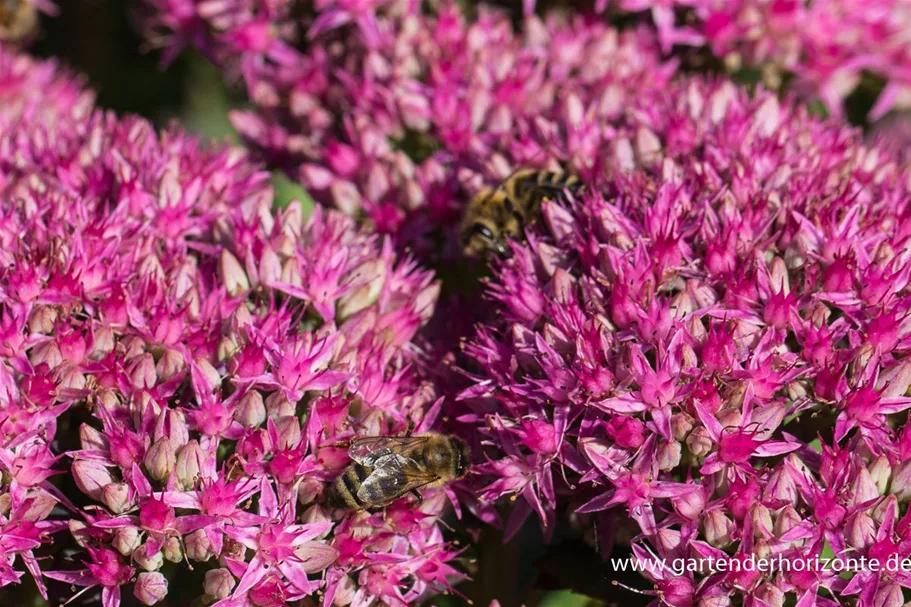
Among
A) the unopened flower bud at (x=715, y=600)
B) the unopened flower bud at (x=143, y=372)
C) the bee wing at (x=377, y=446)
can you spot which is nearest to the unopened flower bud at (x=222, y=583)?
the bee wing at (x=377, y=446)

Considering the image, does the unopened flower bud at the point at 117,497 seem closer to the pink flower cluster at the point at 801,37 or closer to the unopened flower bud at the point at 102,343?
the unopened flower bud at the point at 102,343

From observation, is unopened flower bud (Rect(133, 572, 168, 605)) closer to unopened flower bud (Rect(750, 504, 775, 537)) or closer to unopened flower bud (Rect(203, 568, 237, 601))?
unopened flower bud (Rect(203, 568, 237, 601))

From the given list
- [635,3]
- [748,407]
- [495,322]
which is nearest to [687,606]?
[748,407]

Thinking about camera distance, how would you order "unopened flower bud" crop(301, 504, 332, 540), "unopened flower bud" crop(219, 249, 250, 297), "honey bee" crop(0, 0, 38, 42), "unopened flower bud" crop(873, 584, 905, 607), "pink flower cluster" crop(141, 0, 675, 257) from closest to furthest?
"unopened flower bud" crop(873, 584, 905, 607) < "unopened flower bud" crop(301, 504, 332, 540) < "unopened flower bud" crop(219, 249, 250, 297) < "pink flower cluster" crop(141, 0, 675, 257) < "honey bee" crop(0, 0, 38, 42)

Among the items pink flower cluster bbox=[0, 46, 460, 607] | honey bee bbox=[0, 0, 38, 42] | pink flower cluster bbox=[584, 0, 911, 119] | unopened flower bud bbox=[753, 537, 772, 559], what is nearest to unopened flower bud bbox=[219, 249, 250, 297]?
pink flower cluster bbox=[0, 46, 460, 607]

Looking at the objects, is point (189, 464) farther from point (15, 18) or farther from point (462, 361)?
point (15, 18)

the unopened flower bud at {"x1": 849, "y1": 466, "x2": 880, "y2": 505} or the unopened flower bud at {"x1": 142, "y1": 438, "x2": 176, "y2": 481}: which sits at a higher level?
the unopened flower bud at {"x1": 849, "y1": 466, "x2": 880, "y2": 505}

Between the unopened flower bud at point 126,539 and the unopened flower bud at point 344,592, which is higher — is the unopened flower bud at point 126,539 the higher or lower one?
the higher one

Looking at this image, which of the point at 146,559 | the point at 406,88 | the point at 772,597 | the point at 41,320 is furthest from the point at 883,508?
the point at 406,88
